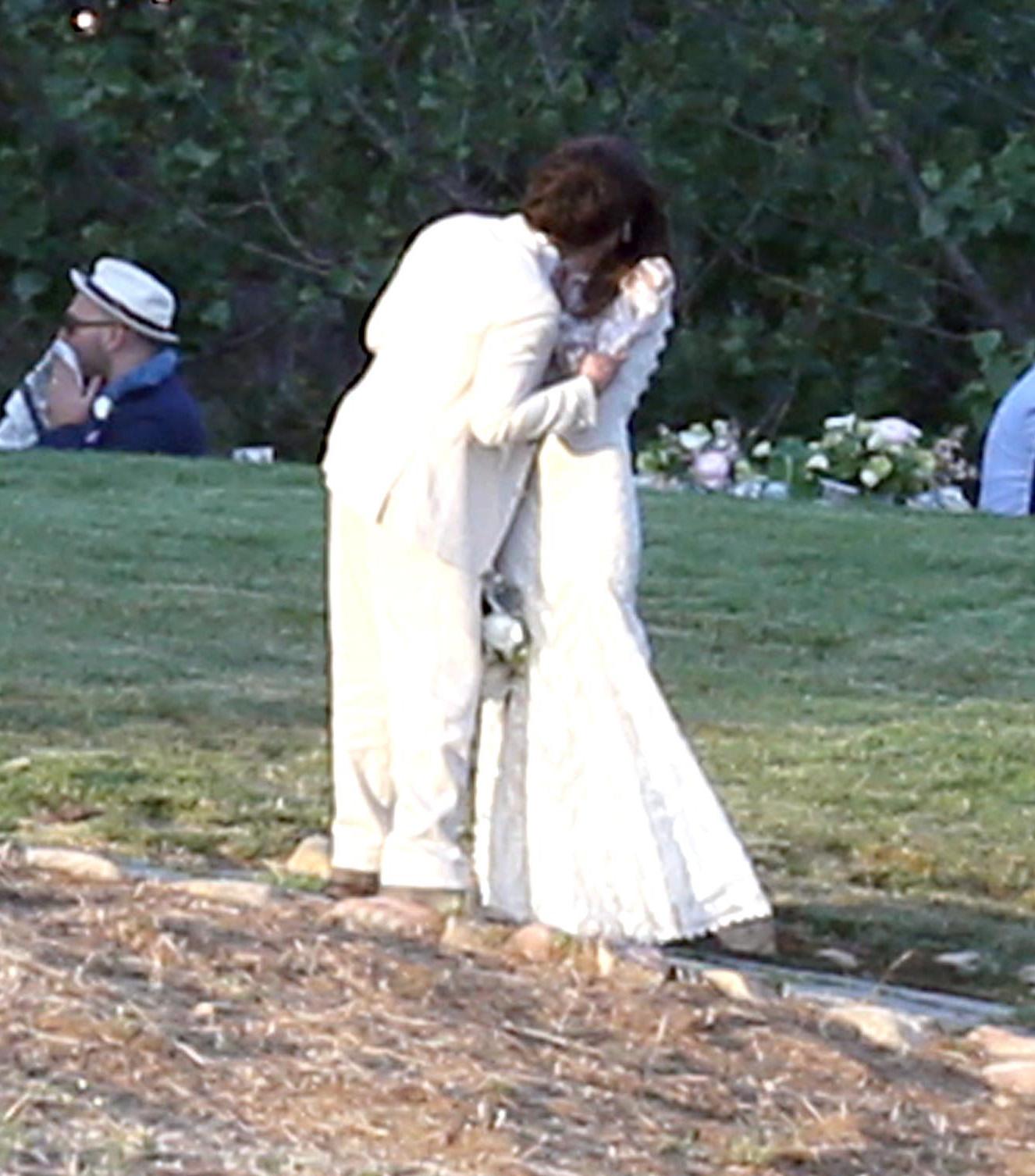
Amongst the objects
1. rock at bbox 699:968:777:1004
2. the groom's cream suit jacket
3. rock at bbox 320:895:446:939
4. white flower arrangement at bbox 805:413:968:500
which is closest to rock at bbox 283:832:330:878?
rock at bbox 320:895:446:939

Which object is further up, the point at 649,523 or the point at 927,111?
the point at 927,111

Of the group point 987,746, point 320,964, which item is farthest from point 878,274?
point 320,964

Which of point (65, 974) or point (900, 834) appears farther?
point (900, 834)

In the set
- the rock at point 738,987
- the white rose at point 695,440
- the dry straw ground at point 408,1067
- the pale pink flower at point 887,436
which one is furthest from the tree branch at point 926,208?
the dry straw ground at point 408,1067

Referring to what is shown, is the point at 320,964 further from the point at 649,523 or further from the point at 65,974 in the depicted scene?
the point at 649,523

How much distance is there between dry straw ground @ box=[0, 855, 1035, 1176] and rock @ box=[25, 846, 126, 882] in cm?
31

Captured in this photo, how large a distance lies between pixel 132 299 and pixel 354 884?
672 centimetres

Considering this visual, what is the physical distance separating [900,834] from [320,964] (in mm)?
2819

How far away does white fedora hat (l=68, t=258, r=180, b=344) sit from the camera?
13258 mm

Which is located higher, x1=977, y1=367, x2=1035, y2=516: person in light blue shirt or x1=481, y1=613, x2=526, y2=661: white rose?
x1=481, y1=613, x2=526, y2=661: white rose

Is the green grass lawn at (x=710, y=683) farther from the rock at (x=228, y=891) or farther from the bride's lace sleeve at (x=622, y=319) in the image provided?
the bride's lace sleeve at (x=622, y=319)

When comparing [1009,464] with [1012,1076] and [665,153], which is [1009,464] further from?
[1012,1076]

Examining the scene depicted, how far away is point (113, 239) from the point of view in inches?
765

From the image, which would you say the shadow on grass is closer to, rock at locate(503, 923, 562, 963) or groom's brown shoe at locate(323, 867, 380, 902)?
groom's brown shoe at locate(323, 867, 380, 902)
